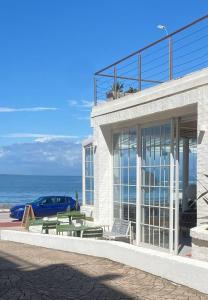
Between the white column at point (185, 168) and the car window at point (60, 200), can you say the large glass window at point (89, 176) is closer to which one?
the white column at point (185, 168)

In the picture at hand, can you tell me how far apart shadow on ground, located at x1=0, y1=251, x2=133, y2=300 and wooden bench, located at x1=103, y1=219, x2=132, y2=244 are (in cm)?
298

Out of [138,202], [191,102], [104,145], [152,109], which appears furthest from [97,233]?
[191,102]

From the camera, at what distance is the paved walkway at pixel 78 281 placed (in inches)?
283

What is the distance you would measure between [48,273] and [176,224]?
3.28 metres

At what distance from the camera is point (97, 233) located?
1266 cm

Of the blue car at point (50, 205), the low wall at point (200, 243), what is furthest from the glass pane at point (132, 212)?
the blue car at point (50, 205)

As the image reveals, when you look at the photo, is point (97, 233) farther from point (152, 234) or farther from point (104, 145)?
point (104, 145)

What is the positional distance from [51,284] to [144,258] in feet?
5.45

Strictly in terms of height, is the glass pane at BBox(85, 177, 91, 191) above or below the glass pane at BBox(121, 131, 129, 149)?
below

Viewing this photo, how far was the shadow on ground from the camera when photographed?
7.23 metres

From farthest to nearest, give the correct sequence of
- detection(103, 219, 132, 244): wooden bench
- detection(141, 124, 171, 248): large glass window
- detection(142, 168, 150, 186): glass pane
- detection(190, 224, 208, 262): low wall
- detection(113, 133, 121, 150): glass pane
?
detection(113, 133, 121, 150): glass pane < detection(103, 219, 132, 244): wooden bench < detection(142, 168, 150, 186): glass pane < detection(141, 124, 171, 248): large glass window < detection(190, 224, 208, 262): low wall

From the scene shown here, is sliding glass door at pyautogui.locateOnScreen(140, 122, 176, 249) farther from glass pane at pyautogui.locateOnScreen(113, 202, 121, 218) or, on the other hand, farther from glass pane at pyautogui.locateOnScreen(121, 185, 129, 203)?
glass pane at pyautogui.locateOnScreen(113, 202, 121, 218)

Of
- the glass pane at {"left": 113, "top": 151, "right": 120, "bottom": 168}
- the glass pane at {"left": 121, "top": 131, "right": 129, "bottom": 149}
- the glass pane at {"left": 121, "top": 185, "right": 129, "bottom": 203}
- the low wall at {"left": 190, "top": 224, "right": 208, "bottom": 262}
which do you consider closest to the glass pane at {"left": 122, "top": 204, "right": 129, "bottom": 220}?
the glass pane at {"left": 121, "top": 185, "right": 129, "bottom": 203}

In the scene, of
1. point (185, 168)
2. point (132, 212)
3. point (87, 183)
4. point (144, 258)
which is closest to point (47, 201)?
point (87, 183)
